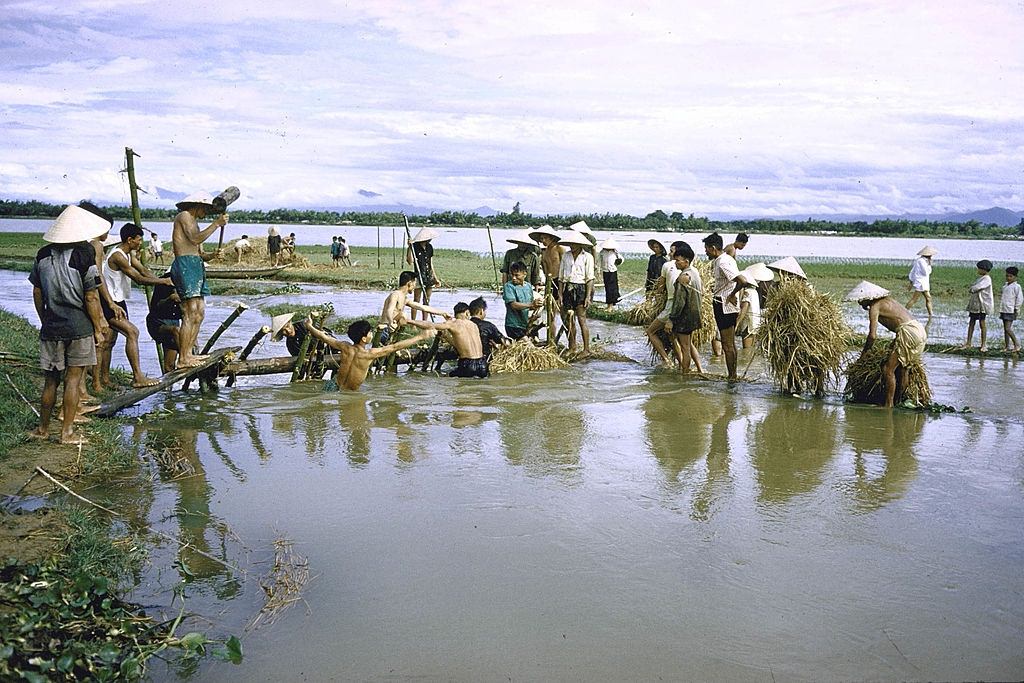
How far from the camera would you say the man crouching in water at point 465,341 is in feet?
32.2

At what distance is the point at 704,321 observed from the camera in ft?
38.9

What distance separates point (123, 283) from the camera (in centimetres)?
844

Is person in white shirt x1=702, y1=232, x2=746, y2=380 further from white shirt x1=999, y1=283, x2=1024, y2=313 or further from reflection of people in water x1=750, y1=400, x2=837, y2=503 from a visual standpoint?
white shirt x1=999, y1=283, x2=1024, y2=313

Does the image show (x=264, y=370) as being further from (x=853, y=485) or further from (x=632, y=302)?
(x=632, y=302)

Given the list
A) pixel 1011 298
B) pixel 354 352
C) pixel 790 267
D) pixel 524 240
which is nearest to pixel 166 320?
pixel 354 352

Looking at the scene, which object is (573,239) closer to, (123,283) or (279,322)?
(279,322)

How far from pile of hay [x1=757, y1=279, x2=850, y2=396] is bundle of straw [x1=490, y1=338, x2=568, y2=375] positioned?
8.73 ft

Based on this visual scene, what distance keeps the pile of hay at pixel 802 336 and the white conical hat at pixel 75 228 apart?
20.4 feet

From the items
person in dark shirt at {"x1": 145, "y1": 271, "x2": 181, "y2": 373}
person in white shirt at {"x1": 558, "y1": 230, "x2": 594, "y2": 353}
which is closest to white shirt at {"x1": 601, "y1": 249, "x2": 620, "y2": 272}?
person in white shirt at {"x1": 558, "y1": 230, "x2": 594, "y2": 353}

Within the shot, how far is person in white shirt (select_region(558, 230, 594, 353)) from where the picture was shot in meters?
11.3

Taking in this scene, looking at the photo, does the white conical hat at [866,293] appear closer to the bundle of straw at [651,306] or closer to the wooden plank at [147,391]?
the bundle of straw at [651,306]

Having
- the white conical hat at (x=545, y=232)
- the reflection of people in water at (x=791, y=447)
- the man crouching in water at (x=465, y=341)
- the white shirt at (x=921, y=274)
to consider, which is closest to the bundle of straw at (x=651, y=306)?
the white conical hat at (x=545, y=232)

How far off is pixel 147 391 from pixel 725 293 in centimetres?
584

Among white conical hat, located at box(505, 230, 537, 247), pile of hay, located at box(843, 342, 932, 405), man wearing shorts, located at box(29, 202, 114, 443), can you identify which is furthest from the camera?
white conical hat, located at box(505, 230, 537, 247)
